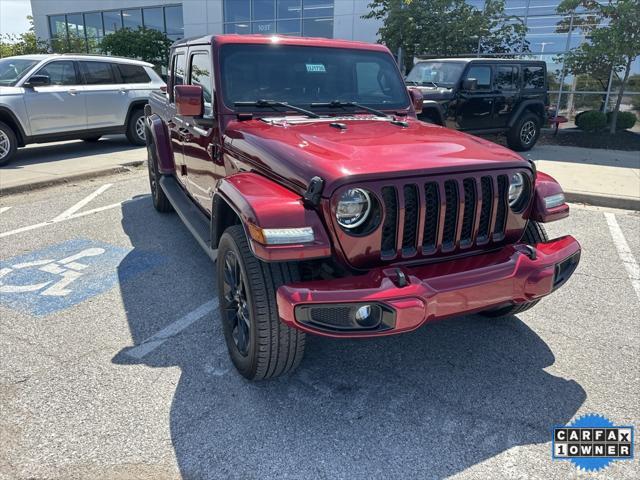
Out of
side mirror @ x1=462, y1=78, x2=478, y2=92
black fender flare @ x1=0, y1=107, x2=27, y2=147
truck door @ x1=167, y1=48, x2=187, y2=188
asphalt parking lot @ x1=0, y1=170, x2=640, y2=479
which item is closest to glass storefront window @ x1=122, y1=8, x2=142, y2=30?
black fender flare @ x1=0, y1=107, x2=27, y2=147

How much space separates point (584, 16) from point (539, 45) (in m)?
1.38

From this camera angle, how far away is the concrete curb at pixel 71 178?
698 centimetres

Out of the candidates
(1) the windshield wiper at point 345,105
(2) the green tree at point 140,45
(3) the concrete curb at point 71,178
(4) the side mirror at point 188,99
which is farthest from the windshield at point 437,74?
(2) the green tree at point 140,45

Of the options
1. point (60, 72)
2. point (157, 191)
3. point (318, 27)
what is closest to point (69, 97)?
point (60, 72)

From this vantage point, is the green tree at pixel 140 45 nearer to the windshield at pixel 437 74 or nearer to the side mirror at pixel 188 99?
the windshield at pixel 437 74

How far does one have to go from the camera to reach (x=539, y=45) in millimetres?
A: 15602

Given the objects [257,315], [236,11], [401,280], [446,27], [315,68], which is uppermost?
[236,11]

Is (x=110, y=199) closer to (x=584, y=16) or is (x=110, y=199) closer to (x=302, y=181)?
(x=302, y=181)

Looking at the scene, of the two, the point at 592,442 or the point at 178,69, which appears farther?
the point at 178,69

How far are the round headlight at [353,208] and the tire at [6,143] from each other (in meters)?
8.12

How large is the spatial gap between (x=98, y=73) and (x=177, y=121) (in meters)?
6.33

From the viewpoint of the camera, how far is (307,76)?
12.4 feet

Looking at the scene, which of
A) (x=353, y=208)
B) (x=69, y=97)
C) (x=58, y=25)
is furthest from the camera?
(x=58, y=25)

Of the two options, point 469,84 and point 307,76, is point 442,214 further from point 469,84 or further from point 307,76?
point 469,84
